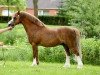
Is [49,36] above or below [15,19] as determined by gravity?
below

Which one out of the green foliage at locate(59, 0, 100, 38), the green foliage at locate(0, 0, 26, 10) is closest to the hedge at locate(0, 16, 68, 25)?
the green foliage at locate(0, 0, 26, 10)

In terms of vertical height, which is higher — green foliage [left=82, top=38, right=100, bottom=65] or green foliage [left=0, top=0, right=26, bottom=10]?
green foliage [left=82, top=38, right=100, bottom=65]

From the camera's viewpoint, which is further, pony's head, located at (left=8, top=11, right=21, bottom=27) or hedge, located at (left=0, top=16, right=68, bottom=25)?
hedge, located at (left=0, top=16, right=68, bottom=25)

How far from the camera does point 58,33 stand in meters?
16.0

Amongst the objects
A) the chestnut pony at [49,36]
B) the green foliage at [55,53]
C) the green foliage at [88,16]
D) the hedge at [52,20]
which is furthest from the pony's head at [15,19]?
the hedge at [52,20]

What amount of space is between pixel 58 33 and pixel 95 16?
16.1 m

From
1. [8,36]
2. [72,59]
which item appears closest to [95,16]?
[8,36]

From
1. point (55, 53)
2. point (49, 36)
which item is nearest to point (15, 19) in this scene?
point (49, 36)

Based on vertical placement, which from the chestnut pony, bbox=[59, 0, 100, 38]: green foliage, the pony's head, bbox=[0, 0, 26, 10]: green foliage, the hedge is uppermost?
the pony's head

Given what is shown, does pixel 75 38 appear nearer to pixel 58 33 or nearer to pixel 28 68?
pixel 58 33

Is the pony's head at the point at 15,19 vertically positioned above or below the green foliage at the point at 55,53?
above

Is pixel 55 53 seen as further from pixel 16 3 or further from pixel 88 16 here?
pixel 16 3

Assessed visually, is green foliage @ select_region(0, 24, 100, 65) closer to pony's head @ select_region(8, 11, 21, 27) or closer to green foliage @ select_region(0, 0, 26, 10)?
pony's head @ select_region(8, 11, 21, 27)

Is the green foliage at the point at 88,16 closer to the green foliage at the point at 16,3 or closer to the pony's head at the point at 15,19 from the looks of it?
the pony's head at the point at 15,19
